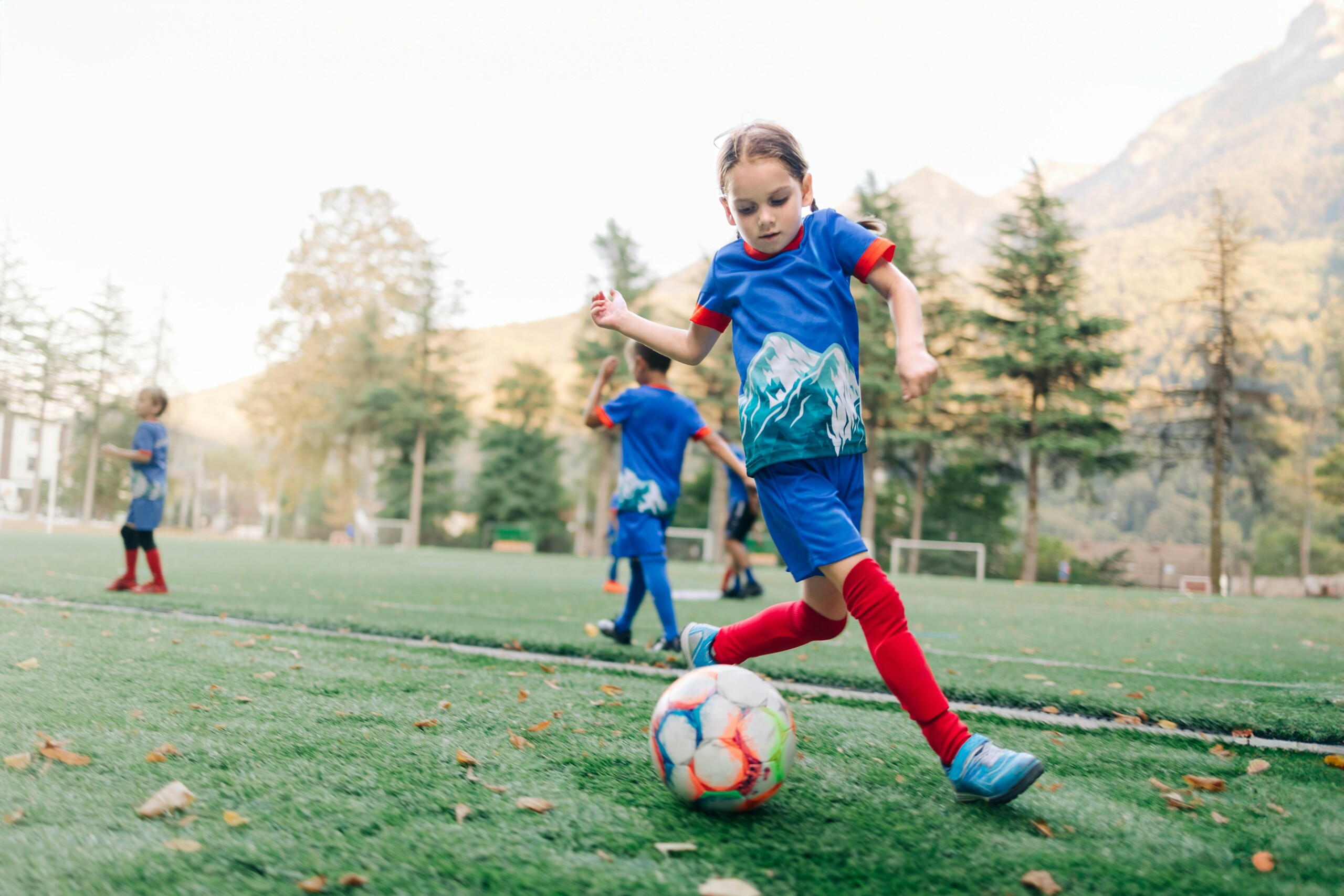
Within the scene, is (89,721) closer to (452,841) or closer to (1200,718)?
(452,841)

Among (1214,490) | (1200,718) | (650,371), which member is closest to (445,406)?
(1214,490)

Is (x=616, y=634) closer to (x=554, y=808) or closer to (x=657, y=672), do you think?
(x=657, y=672)

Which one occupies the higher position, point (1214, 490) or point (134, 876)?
point (1214, 490)

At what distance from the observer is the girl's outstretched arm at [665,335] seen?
2.82 m

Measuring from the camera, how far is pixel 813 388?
7.97 ft

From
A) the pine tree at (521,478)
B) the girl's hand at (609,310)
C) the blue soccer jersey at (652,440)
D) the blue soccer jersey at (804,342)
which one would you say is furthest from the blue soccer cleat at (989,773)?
the pine tree at (521,478)

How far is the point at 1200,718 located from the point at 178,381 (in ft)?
179

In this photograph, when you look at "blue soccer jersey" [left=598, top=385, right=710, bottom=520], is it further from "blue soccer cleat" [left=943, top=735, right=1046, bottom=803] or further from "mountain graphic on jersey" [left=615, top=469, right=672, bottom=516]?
"blue soccer cleat" [left=943, top=735, right=1046, bottom=803]

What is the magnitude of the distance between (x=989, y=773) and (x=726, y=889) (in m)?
0.88

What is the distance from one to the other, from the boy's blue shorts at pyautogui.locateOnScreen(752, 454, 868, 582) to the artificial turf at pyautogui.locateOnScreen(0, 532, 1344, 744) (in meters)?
1.94

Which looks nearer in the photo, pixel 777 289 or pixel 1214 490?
pixel 777 289

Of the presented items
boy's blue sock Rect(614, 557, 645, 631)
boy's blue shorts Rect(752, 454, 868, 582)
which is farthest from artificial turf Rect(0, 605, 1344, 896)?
boy's blue sock Rect(614, 557, 645, 631)

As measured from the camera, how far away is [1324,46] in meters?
116

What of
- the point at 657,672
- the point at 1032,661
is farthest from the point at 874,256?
the point at 1032,661
